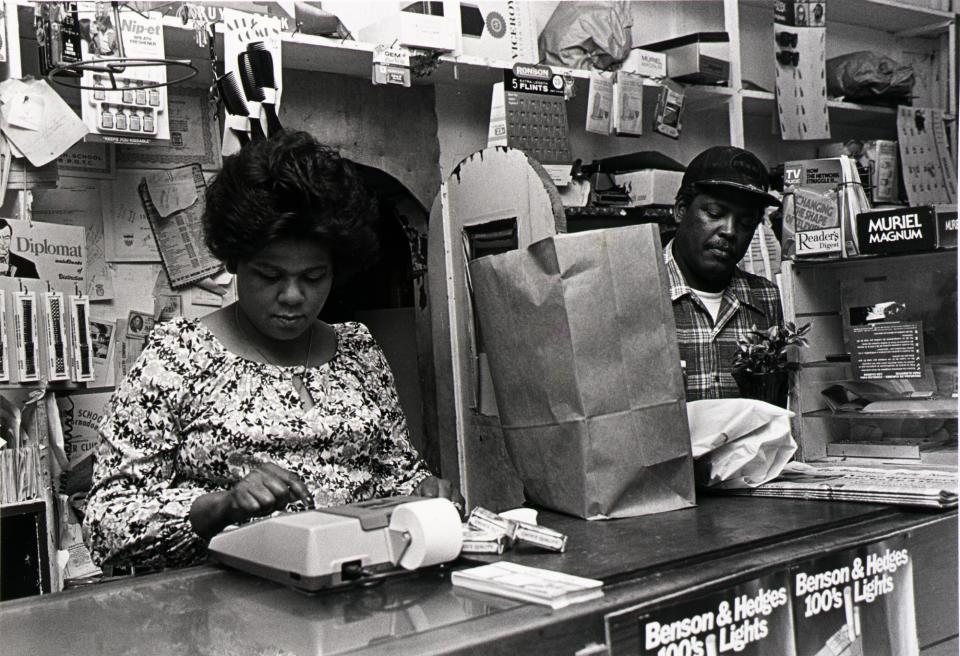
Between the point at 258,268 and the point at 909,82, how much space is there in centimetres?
428

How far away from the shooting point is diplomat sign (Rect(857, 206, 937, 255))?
9.26ft

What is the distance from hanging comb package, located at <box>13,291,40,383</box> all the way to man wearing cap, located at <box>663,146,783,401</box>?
176 cm

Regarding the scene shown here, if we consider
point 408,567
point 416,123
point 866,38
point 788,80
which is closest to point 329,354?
point 408,567

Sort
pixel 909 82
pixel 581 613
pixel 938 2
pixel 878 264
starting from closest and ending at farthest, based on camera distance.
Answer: pixel 581 613 < pixel 878 264 < pixel 909 82 < pixel 938 2

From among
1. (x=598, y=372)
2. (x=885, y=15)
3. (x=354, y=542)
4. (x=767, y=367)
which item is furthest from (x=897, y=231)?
(x=885, y=15)

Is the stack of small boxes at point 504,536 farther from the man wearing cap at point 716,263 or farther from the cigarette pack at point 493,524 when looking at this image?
the man wearing cap at point 716,263

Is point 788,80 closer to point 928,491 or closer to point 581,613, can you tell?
point 928,491

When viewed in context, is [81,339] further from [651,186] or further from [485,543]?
[651,186]

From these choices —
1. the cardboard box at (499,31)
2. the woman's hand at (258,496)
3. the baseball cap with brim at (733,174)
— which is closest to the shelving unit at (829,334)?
the baseball cap with brim at (733,174)

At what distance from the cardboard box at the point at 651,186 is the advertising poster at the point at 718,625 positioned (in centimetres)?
281

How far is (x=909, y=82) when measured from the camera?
4.97m

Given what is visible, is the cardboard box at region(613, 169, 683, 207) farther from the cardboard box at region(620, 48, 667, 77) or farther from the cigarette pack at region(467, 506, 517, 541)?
the cigarette pack at region(467, 506, 517, 541)

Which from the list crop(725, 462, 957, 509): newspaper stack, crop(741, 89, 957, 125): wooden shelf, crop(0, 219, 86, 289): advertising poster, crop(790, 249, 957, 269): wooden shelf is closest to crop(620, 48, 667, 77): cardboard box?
crop(741, 89, 957, 125): wooden shelf

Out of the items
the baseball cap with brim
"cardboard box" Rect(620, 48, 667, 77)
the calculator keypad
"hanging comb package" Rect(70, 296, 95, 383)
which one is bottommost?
"hanging comb package" Rect(70, 296, 95, 383)
